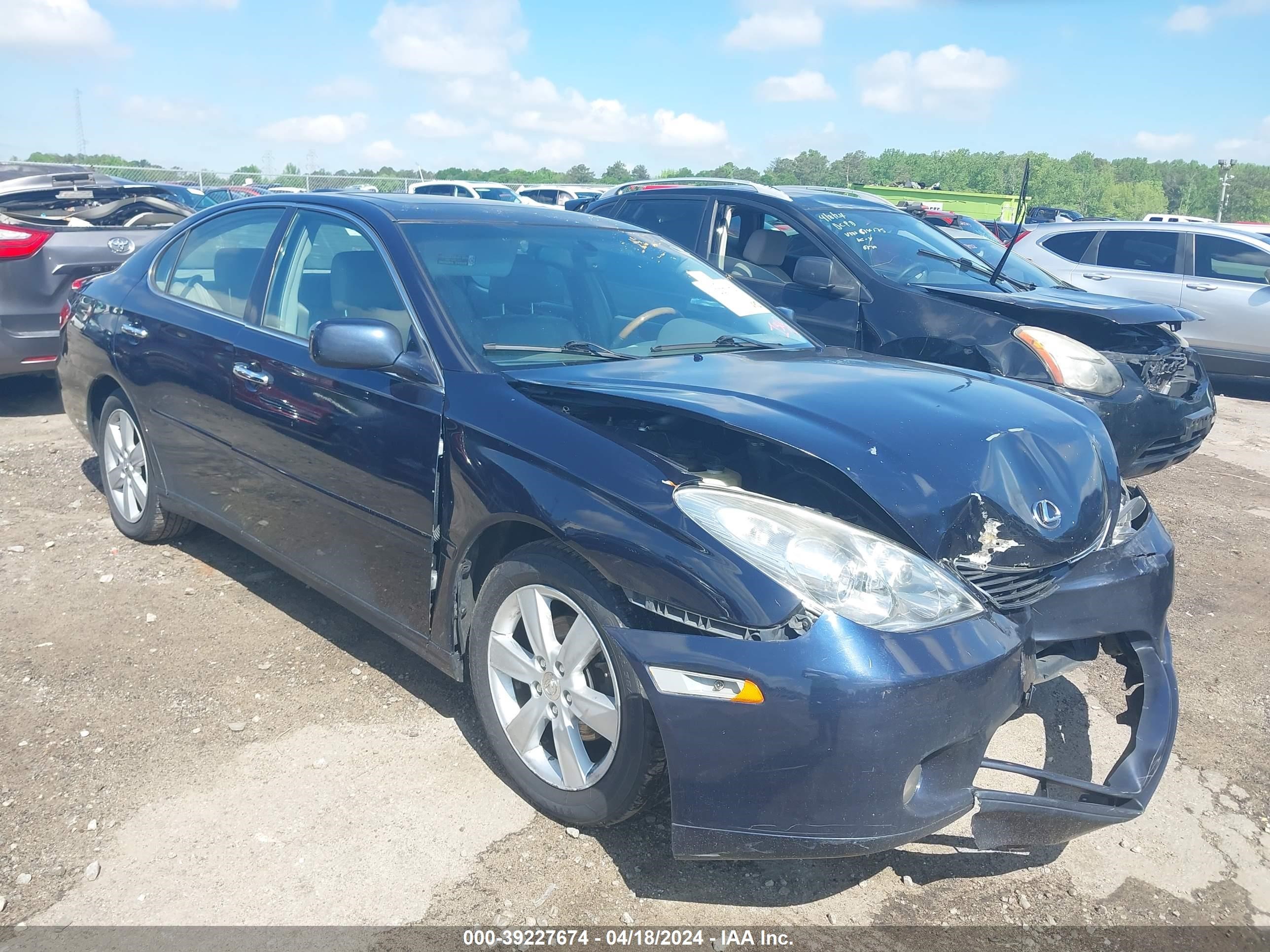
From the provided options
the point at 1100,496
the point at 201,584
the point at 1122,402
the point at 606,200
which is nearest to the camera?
the point at 1100,496

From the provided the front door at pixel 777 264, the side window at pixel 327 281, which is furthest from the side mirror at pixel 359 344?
the front door at pixel 777 264

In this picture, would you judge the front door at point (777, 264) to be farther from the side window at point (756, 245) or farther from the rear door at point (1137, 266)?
the rear door at point (1137, 266)

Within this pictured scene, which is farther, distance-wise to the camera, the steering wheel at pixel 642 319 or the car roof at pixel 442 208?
the car roof at pixel 442 208

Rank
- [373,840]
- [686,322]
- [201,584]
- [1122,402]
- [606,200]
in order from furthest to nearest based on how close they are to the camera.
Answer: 1. [606,200]
2. [1122,402]
3. [201,584]
4. [686,322]
5. [373,840]

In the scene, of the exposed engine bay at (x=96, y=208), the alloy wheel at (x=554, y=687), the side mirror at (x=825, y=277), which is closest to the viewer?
the alloy wheel at (x=554, y=687)

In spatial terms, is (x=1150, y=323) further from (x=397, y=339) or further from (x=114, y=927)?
(x=114, y=927)

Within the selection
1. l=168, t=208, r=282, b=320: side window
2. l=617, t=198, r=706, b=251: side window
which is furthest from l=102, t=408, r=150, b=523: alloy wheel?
l=617, t=198, r=706, b=251: side window

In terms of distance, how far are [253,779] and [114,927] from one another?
66 centimetres

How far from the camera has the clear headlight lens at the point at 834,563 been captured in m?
2.31

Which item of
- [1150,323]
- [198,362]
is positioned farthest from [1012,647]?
[1150,323]

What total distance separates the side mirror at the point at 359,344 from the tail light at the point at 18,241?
16.8ft

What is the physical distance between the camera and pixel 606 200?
7.75 m

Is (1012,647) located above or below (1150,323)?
below

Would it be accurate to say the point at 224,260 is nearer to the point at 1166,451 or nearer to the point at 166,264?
the point at 166,264
